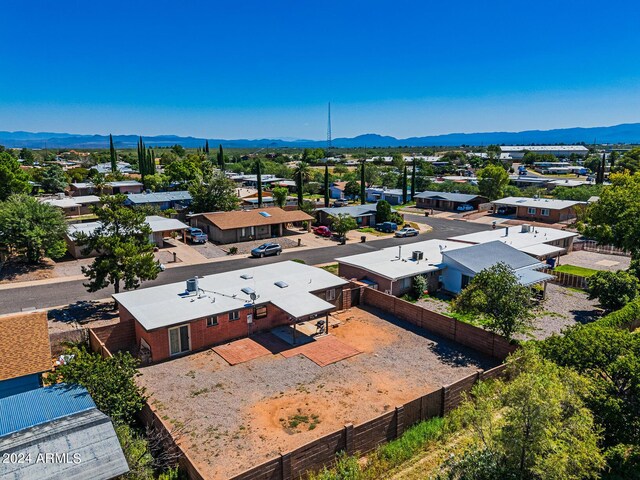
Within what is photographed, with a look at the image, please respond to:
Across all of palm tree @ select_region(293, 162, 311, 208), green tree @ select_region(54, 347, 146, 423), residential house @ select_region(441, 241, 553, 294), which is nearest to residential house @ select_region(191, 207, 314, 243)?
palm tree @ select_region(293, 162, 311, 208)

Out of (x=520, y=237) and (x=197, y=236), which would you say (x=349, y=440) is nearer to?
(x=520, y=237)

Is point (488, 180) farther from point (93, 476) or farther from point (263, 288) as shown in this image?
point (93, 476)

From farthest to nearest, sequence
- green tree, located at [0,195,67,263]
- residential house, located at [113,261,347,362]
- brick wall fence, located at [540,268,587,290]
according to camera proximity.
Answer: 1. green tree, located at [0,195,67,263]
2. brick wall fence, located at [540,268,587,290]
3. residential house, located at [113,261,347,362]

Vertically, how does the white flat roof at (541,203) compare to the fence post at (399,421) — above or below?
above

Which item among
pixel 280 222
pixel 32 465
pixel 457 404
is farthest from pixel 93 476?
pixel 280 222

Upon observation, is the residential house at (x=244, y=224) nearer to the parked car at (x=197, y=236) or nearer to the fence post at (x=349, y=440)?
the parked car at (x=197, y=236)

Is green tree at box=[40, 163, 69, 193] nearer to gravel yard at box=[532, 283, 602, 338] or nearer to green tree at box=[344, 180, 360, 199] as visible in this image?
green tree at box=[344, 180, 360, 199]

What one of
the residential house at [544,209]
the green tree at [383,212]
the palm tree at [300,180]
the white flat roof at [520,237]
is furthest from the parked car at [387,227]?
the residential house at [544,209]
